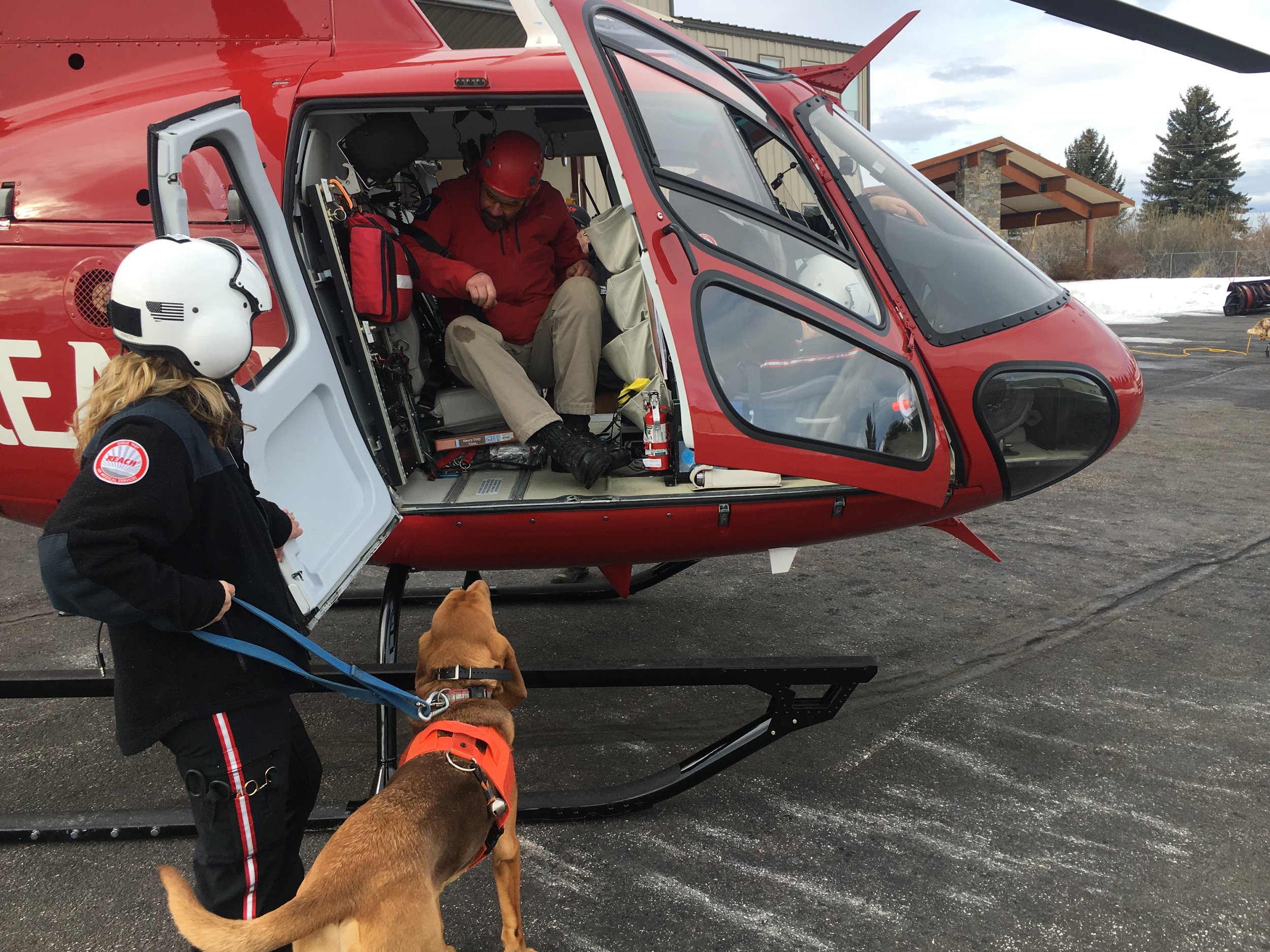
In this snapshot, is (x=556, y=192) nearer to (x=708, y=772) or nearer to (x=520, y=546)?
(x=520, y=546)

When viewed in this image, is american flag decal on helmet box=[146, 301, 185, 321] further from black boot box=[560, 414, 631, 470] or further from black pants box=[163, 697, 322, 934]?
black boot box=[560, 414, 631, 470]

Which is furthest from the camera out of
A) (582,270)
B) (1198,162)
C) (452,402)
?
(1198,162)

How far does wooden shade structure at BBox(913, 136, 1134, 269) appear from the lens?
66.3 feet

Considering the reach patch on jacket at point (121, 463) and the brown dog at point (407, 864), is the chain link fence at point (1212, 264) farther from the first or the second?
the reach patch on jacket at point (121, 463)

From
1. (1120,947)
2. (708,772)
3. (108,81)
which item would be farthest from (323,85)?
(1120,947)

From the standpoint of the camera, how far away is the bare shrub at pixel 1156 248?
2859cm

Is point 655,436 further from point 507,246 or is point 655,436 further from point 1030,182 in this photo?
point 1030,182

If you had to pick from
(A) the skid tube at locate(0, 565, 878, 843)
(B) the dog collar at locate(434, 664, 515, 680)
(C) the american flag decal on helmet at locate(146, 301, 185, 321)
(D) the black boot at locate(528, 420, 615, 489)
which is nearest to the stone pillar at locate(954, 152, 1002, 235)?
(D) the black boot at locate(528, 420, 615, 489)

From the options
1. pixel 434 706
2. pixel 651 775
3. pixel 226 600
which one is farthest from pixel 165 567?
pixel 651 775

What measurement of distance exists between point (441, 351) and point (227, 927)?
106 inches

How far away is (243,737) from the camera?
1843mm

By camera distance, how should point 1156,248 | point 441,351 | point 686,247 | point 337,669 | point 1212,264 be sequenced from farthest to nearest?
point 1156,248 → point 1212,264 → point 441,351 → point 686,247 → point 337,669

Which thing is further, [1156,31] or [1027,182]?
[1027,182]

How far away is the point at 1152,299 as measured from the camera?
21797 mm
